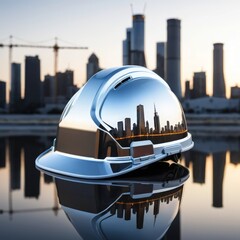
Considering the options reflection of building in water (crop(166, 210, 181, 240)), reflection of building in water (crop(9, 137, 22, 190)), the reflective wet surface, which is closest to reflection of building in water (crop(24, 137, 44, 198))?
the reflective wet surface

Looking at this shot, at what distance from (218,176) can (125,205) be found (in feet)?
15.0

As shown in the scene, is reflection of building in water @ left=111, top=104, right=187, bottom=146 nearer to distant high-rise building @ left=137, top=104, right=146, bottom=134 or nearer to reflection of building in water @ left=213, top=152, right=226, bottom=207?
distant high-rise building @ left=137, top=104, right=146, bottom=134

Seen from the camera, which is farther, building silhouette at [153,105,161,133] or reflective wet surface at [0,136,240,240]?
building silhouette at [153,105,161,133]

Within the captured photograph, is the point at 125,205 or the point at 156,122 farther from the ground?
the point at 156,122

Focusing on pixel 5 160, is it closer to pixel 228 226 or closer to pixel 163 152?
pixel 163 152

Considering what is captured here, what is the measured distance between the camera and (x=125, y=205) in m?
7.44

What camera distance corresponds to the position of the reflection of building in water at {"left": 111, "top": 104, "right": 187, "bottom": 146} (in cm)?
1005

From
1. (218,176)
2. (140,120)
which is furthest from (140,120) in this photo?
(218,176)

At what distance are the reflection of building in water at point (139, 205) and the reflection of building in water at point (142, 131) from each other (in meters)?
2.19

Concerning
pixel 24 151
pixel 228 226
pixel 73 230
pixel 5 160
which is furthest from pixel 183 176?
pixel 24 151

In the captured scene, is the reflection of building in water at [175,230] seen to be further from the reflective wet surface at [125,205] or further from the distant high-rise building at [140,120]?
the distant high-rise building at [140,120]

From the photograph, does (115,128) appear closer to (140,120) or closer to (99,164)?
(140,120)

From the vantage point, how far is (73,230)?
237 inches

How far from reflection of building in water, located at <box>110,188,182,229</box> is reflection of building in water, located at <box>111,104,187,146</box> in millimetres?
2194
